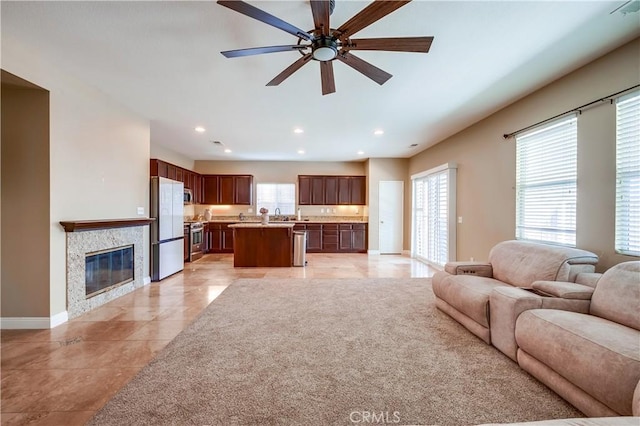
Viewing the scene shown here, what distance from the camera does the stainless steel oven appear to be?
6883mm

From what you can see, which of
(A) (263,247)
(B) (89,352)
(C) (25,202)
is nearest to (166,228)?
(A) (263,247)

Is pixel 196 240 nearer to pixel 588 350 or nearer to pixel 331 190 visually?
pixel 331 190

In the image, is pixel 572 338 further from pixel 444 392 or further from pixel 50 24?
pixel 50 24

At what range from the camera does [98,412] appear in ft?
5.48

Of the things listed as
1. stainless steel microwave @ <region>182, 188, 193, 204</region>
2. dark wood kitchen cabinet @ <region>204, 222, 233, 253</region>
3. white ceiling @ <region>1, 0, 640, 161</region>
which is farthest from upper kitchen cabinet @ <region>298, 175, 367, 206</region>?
white ceiling @ <region>1, 0, 640, 161</region>

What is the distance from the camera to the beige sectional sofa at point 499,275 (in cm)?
255

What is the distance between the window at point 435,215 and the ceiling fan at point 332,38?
3.87m

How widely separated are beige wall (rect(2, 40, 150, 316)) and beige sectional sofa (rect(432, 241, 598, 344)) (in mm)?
4436

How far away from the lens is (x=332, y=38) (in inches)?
81.1

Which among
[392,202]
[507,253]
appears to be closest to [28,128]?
[507,253]

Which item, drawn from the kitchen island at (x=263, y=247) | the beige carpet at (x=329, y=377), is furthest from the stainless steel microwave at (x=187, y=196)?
the beige carpet at (x=329, y=377)

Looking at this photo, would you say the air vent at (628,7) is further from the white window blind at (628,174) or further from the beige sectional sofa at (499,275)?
the beige sectional sofa at (499,275)

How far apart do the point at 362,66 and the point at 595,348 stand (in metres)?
2.53

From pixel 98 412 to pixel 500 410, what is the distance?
2.48 m
